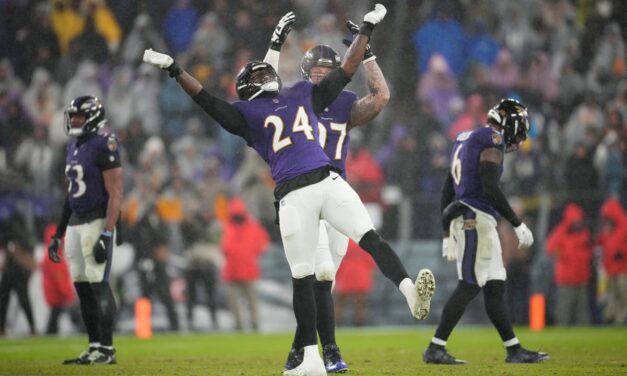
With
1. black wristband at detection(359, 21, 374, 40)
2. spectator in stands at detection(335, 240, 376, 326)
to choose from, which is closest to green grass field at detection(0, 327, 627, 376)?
spectator in stands at detection(335, 240, 376, 326)

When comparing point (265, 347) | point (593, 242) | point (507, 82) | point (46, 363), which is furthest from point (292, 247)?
point (507, 82)

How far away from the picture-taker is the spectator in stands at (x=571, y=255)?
16.1m

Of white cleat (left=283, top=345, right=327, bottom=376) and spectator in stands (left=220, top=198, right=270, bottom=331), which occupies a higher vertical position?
spectator in stands (left=220, top=198, right=270, bottom=331)

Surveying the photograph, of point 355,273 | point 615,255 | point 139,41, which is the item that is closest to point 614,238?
point 615,255

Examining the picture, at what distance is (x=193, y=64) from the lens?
62.0 feet

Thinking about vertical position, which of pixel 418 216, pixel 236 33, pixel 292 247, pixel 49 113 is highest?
pixel 236 33

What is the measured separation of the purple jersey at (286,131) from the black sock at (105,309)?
2659 mm

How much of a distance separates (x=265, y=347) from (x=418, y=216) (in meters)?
5.16

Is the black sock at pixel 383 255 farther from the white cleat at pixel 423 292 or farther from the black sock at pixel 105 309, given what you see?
the black sock at pixel 105 309

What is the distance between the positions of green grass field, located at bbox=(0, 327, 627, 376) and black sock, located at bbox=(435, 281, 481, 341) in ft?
1.08

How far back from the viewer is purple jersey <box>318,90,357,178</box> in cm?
817

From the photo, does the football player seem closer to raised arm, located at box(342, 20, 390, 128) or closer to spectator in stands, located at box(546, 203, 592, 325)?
raised arm, located at box(342, 20, 390, 128)

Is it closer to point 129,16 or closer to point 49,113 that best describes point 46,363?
point 49,113

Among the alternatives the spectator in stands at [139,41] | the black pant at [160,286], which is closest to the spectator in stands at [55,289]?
the black pant at [160,286]
